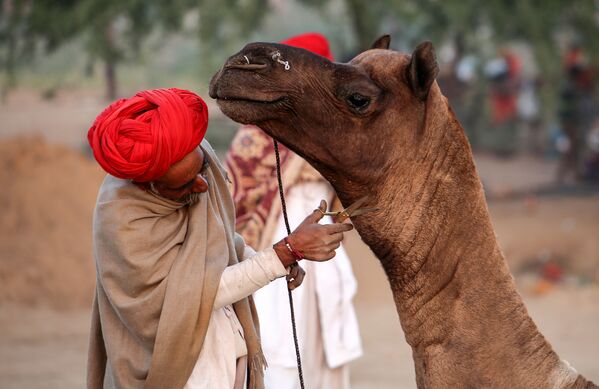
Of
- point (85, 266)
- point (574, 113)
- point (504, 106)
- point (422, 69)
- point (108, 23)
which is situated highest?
point (108, 23)

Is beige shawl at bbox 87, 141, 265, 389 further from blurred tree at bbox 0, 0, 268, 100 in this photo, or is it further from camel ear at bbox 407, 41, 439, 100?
blurred tree at bbox 0, 0, 268, 100

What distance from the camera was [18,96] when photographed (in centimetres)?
1221

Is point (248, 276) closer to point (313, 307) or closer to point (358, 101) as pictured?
point (358, 101)

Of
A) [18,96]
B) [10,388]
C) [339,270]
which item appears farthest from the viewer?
[18,96]

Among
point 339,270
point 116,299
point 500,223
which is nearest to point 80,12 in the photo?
point 500,223

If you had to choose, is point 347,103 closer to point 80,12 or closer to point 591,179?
point 80,12

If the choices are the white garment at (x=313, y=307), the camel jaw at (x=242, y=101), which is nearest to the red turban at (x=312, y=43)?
the white garment at (x=313, y=307)

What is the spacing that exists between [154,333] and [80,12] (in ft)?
28.6

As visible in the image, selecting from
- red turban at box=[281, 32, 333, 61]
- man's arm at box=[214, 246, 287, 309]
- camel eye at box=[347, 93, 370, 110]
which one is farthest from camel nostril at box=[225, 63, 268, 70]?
red turban at box=[281, 32, 333, 61]

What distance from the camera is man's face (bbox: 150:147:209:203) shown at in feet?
9.84

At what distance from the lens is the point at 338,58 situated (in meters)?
13.3

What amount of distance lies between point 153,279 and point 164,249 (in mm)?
103

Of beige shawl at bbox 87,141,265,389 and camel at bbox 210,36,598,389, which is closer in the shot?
camel at bbox 210,36,598,389

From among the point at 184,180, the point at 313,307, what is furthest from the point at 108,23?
the point at 184,180
